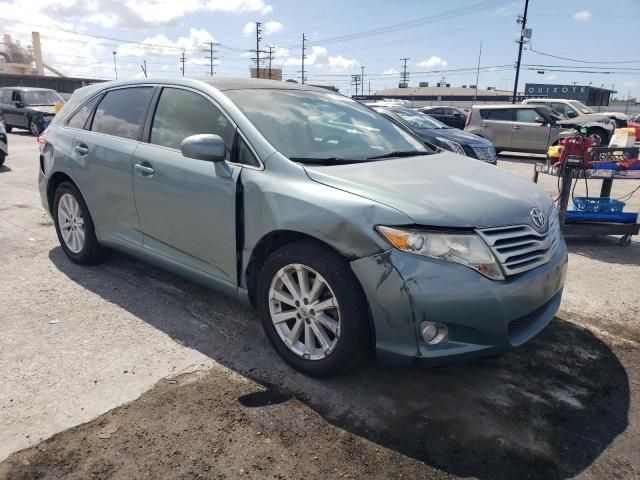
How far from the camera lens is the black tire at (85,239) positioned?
4.36 metres

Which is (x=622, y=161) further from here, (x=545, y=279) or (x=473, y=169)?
(x=545, y=279)

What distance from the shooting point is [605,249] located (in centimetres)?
568

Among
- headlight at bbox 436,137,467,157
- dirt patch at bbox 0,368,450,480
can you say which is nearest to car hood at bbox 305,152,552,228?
dirt patch at bbox 0,368,450,480

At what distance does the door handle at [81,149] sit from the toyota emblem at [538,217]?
3.46 metres

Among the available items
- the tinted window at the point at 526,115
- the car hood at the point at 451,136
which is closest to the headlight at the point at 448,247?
the car hood at the point at 451,136

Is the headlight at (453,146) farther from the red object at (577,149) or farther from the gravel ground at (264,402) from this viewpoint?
the gravel ground at (264,402)

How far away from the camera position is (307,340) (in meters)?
2.86

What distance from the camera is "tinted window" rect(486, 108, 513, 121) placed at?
15.4m

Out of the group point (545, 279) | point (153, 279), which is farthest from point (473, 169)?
point (153, 279)

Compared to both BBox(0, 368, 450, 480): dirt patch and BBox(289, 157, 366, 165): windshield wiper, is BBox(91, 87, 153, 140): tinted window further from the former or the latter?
BBox(0, 368, 450, 480): dirt patch

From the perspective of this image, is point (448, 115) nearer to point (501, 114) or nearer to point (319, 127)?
point (501, 114)

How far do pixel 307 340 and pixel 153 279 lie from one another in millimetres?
2058

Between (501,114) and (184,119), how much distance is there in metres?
14.0

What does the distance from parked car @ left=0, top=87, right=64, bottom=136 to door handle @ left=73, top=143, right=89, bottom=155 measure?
1525 centimetres
